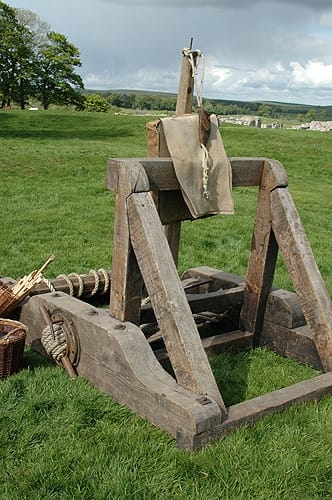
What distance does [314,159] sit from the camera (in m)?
22.2

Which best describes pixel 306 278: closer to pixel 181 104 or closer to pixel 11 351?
pixel 181 104

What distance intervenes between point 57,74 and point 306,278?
56.8 m

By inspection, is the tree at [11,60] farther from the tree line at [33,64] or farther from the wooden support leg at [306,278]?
the wooden support leg at [306,278]

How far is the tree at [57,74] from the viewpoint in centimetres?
5731

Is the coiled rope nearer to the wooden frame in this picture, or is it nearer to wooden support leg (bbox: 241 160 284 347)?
the wooden frame

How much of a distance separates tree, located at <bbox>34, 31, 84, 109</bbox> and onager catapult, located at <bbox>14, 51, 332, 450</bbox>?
179 ft

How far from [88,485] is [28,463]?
38 centimetres

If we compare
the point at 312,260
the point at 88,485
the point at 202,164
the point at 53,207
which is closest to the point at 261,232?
the point at 312,260

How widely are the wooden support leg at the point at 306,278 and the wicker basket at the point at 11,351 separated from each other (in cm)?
195

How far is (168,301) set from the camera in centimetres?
398

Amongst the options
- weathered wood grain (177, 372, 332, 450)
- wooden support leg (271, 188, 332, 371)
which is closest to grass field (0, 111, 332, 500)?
weathered wood grain (177, 372, 332, 450)

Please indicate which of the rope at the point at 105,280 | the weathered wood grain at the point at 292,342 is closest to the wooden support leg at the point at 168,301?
the weathered wood grain at the point at 292,342

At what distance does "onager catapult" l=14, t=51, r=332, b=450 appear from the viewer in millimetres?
3811

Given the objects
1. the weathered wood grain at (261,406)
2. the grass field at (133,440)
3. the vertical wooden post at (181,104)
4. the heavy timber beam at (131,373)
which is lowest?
the grass field at (133,440)
